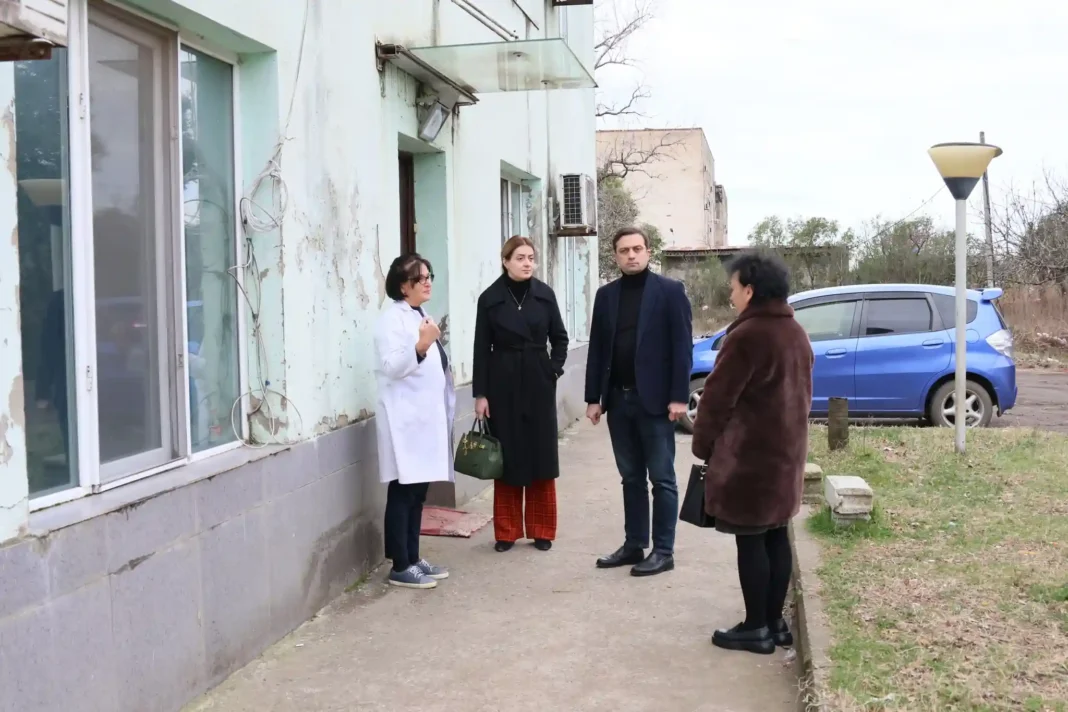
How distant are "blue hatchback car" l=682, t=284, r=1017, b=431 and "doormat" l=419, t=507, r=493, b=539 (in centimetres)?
437

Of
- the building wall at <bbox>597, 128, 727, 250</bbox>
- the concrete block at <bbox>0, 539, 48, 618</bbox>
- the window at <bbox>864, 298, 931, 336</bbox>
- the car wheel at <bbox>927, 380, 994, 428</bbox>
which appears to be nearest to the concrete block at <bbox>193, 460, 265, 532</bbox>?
the concrete block at <bbox>0, 539, 48, 618</bbox>

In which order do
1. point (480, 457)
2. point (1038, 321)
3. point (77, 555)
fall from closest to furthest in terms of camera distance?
point (77, 555)
point (480, 457)
point (1038, 321)

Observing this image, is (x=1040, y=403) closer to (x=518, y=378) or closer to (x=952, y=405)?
(x=952, y=405)

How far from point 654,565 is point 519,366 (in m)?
1.40

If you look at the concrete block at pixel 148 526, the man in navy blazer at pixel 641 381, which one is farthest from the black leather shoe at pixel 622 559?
the concrete block at pixel 148 526

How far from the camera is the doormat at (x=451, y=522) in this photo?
6806 millimetres

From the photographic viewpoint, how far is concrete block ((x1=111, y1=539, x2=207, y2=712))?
3471 mm

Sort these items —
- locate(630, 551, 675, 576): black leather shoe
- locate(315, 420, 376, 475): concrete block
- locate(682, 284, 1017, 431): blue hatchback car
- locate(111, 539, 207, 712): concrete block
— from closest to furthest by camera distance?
locate(111, 539, 207, 712): concrete block, locate(315, 420, 376, 475): concrete block, locate(630, 551, 675, 576): black leather shoe, locate(682, 284, 1017, 431): blue hatchback car

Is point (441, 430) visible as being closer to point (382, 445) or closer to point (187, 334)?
point (382, 445)

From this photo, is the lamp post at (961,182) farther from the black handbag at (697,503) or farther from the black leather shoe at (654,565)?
the black handbag at (697,503)

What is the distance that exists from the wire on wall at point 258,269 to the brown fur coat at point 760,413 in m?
→ 2.06

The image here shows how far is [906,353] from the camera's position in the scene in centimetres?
1066

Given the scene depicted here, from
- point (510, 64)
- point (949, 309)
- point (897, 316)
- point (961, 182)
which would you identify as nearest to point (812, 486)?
point (961, 182)

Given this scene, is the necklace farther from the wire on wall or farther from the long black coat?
the wire on wall
